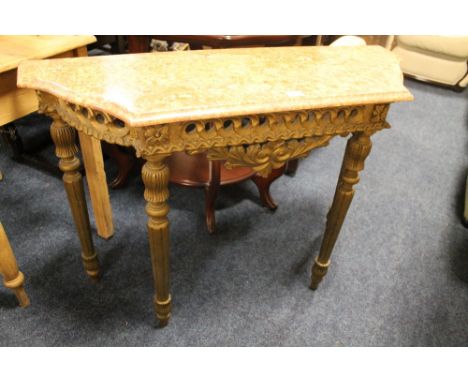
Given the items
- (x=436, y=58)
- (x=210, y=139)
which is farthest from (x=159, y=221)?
(x=436, y=58)

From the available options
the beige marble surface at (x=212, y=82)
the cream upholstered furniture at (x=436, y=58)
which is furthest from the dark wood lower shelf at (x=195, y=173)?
the cream upholstered furniture at (x=436, y=58)

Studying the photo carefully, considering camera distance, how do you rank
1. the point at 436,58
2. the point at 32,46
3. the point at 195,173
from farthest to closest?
the point at 436,58 → the point at 195,173 → the point at 32,46

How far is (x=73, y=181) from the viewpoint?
1050 millimetres

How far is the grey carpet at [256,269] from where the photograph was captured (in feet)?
3.92

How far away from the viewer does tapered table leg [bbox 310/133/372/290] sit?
3.25 feet

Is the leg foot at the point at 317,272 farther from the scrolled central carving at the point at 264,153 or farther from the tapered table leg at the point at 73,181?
the tapered table leg at the point at 73,181

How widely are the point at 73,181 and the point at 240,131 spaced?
1.65 ft

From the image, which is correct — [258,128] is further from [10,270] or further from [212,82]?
[10,270]

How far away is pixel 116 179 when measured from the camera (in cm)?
167

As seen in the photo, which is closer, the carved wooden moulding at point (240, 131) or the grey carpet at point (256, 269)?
the carved wooden moulding at point (240, 131)

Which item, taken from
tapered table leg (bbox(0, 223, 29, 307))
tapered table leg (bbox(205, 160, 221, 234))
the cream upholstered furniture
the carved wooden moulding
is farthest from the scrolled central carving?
the cream upholstered furniture

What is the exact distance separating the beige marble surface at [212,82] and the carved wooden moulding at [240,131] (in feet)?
0.11

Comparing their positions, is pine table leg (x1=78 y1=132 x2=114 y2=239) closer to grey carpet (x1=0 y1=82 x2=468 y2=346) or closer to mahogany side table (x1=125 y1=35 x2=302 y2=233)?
grey carpet (x1=0 y1=82 x2=468 y2=346)

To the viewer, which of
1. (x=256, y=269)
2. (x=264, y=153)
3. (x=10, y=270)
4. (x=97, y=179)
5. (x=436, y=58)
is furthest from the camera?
(x=436, y=58)
